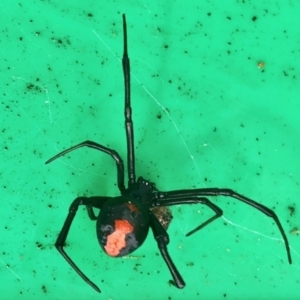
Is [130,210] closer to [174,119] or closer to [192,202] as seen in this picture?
[192,202]

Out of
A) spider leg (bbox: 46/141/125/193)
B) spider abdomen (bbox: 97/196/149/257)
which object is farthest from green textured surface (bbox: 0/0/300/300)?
spider abdomen (bbox: 97/196/149/257)

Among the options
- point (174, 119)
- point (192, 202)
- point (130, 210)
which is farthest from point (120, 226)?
point (174, 119)

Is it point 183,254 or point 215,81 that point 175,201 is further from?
point 215,81

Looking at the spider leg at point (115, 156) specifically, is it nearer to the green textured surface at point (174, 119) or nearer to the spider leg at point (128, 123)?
the spider leg at point (128, 123)

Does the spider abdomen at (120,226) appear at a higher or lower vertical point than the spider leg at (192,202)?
lower

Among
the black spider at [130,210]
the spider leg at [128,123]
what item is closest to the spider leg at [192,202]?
the black spider at [130,210]

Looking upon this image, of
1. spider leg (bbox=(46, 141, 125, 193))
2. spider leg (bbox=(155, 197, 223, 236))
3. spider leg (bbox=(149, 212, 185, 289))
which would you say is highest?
spider leg (bbox=(46, 141, 125, 193))

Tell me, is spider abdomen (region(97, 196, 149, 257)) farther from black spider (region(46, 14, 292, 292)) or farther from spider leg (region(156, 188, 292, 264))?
spider leg (region(156, 188, 292, 264))

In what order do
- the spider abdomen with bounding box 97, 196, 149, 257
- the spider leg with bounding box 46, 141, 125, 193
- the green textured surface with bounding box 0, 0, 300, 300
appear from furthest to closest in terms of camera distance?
1. the green textured surface with bounding box 0, 0, 300, 300
2. the spider leg with bounding box 46, 141, 125, 193
3. the spider abdomen with bounding box 97, 196, 149, 257
